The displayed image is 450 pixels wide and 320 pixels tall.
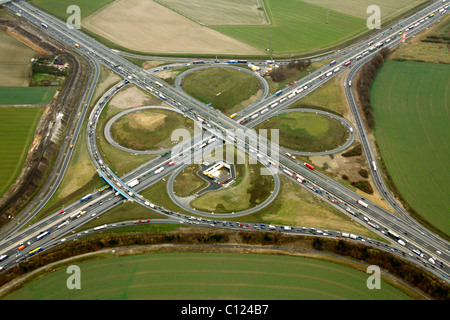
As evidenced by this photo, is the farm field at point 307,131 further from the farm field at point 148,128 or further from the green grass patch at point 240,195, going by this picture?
the farm field at point 148,128

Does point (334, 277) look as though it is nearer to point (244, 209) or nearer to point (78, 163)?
point (244, 209)

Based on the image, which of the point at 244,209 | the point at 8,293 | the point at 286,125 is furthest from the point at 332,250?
the point at 8,293

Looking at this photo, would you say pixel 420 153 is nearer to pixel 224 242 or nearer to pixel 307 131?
pixel 307 131

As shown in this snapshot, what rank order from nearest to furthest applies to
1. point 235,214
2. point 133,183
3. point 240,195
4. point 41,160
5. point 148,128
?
point 235,214 < point 240,195 < point 133,183 < point 41,160 < point 148,128

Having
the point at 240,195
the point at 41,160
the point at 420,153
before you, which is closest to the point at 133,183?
the point at 41,160

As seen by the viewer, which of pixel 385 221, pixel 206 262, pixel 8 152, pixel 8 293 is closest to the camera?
pixel 8 293

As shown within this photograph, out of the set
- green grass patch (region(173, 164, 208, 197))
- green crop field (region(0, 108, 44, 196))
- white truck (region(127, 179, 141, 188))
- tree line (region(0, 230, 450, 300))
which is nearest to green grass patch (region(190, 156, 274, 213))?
green grass patch (region(173, 164, 208, 197))
